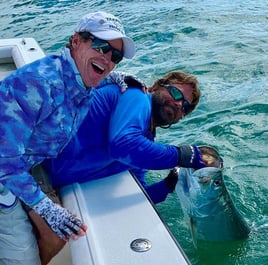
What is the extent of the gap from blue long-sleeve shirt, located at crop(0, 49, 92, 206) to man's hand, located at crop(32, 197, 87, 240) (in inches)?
1.7

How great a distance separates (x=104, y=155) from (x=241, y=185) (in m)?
1.72

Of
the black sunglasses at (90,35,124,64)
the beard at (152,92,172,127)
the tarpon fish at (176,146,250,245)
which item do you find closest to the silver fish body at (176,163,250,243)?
the tarpon fish at (176,146,250,245)

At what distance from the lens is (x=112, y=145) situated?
2.72m

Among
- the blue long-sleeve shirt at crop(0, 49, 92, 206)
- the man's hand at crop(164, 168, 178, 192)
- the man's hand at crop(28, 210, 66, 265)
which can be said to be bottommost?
the man's hand at crop(164, 168, 178, 192)

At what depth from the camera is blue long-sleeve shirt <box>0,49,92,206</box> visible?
2.13m

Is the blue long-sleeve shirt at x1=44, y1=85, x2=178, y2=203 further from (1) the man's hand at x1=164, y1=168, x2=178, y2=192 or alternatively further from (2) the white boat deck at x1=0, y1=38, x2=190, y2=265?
(1) the man's hand at x1=164, y1=168, x2=178, y2=192

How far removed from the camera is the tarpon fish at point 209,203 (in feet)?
8.81

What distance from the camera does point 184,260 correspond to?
2074 mm

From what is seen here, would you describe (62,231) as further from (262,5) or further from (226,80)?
(262,5)

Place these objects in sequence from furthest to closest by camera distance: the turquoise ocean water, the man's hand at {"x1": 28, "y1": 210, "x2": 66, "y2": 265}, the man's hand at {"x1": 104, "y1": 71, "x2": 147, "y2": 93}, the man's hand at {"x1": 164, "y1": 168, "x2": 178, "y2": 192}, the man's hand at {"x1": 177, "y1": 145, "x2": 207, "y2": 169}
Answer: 1. the turquoise ocean water
2. the man's hand at {"x1": 164, "y1": 168, "x2": 178, "y2": 192}
3. the man's hand at {"x1": 104, "y1": 71, "x2": 147, "y2": 93}
4. the man's hand at {"x1": 177, "y1": 145, "x2": 207, "y2": 169}
5. the man's hand at {"x1": 28, "y1": 210, "x2": 66, "y2": 265}

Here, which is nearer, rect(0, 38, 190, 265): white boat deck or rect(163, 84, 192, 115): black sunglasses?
rect(0, 38, 190, 265): white boat deck

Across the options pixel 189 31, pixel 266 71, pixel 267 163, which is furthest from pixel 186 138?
pixel 189 31

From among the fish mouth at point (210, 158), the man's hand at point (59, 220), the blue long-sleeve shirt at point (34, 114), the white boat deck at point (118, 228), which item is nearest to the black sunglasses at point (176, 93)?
the fish mouth at point (210, 158)

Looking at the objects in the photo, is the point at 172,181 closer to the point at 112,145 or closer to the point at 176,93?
the point at 176,93
